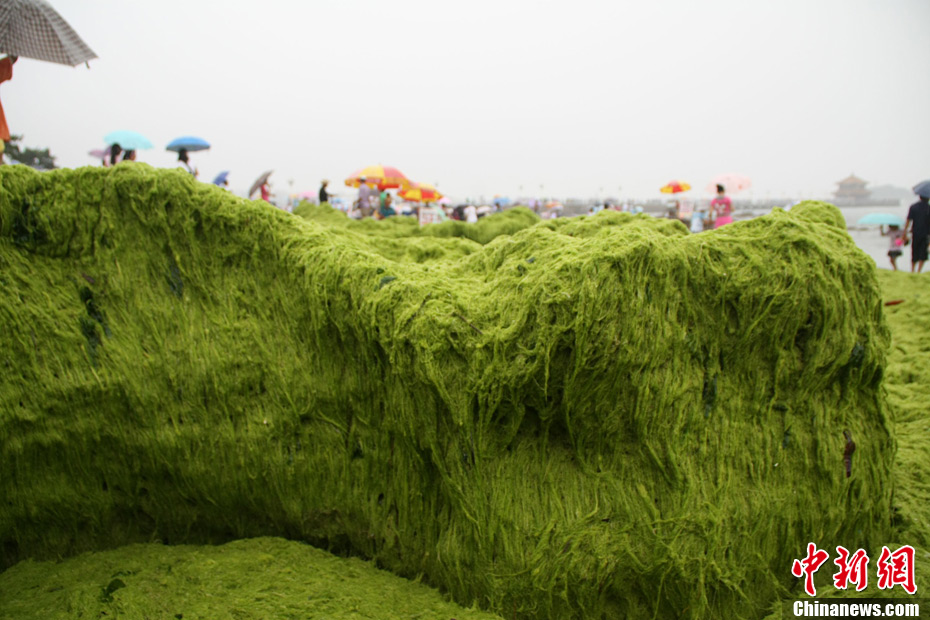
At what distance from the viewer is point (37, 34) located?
11.8 feet

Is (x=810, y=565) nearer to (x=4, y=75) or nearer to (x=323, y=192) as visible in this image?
(x=4, y=75)

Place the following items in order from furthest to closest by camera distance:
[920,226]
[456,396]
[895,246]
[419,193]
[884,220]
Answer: [419,193] < [884,220] < [895,246] < [920,226] < [456,396]

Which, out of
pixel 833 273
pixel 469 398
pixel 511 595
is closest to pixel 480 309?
pixel 469 398

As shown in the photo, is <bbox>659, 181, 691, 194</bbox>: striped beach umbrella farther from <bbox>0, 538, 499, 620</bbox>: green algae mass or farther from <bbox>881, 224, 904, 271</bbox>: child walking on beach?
<bbox>0, 538, 499, 620</bbox>: green algae mass

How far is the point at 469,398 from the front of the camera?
1929 mm

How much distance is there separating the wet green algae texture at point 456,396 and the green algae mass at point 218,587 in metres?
0.11

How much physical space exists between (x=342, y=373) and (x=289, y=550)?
840 millimetres

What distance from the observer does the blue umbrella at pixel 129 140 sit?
8.38 m

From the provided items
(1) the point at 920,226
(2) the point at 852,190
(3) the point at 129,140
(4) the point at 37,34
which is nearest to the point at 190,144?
(3) the point at 129,140

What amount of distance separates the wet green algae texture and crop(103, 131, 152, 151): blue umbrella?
7434mm

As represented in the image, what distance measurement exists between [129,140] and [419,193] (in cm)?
1057

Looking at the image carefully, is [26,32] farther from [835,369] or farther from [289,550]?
[835,369]

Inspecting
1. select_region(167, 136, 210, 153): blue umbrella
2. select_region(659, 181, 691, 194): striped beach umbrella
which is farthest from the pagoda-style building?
select_region(167, 136, 210, 153): blue umbrella

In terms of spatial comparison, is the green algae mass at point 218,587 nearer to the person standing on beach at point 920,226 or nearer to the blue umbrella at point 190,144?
the person standing on beach at point 920,226
